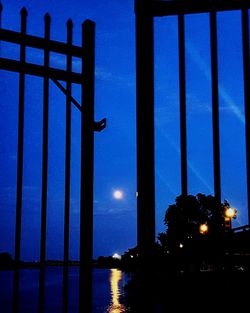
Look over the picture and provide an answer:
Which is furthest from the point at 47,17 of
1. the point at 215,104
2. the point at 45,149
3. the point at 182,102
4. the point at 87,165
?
the point at 215,104

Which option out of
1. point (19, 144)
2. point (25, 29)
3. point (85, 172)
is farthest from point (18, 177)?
point (25, 29)

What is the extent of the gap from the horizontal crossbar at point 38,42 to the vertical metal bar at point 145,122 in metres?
1.60

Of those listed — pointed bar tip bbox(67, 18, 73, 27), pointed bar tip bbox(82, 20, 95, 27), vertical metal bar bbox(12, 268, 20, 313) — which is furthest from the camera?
pointed bar tip bbox(82, 20, 95, 27)

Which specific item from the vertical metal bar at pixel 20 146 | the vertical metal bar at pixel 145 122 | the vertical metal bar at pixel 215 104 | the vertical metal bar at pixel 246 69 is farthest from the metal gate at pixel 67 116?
the vertical metal bar at pixel 246 69

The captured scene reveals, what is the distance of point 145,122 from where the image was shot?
116 inches

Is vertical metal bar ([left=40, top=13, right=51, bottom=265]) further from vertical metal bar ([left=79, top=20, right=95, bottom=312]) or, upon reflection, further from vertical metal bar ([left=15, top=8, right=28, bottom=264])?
vertical metal bar ([left=79, top=20, right=95, bottom=312])

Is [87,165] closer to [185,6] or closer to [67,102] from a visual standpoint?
[67,102]

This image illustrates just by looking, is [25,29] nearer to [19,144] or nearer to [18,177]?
[19,144]

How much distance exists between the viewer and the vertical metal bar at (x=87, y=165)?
177 inches

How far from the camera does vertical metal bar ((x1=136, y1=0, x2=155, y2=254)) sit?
2863mm

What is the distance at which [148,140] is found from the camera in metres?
2.94

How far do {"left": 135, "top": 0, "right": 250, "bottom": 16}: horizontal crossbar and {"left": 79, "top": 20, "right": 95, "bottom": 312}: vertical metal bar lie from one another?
1.82 metres

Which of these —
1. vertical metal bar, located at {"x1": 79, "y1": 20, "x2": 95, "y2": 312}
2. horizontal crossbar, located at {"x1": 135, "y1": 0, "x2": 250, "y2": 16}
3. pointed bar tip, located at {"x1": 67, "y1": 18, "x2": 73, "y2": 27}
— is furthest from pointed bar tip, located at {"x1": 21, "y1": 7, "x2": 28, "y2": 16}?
horizontal crossbar, located at {"x1": 135, "y1": 0, "x2": 250, "y2": 16}

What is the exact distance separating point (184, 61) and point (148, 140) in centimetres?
60
